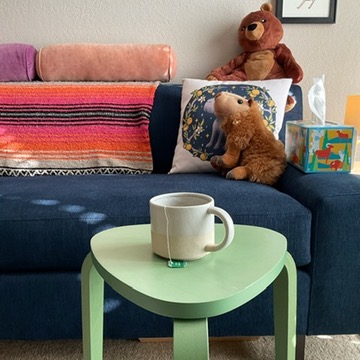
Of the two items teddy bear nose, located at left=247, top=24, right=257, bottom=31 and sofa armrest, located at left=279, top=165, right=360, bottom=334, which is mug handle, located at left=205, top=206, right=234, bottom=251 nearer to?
sofa armrest, located at left=279, top=165, right=360, bottom=334

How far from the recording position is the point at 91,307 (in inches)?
28.6

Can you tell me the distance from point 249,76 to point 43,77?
34.4 inches

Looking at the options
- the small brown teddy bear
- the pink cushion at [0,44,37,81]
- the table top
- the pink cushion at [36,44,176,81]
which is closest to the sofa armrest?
the small brown teddy bear

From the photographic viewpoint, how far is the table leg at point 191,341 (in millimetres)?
491

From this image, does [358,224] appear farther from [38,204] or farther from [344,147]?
→ [38,204]

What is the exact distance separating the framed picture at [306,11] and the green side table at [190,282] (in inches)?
54.7

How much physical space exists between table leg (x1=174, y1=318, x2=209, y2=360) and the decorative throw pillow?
99 cm

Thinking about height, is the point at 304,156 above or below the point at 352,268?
above

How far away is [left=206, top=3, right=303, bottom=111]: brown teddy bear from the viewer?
1717 millimetres

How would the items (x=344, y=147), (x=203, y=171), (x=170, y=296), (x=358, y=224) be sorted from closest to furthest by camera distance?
(x=170, y=296) → (x=358, y=224) → (x=344, y=147) → (x=203, y=171)

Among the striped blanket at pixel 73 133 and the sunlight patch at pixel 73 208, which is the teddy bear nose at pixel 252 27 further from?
the sunlight patch at pixel 73 208

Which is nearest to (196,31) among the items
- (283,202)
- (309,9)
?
(309,9)

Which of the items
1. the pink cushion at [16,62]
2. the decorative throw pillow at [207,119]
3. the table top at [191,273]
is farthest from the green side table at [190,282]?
the pink cushion at [16,62]

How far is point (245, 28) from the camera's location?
5.73 feet
